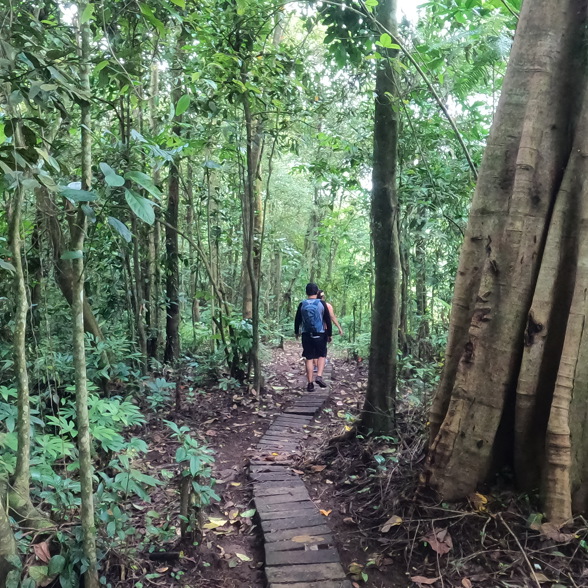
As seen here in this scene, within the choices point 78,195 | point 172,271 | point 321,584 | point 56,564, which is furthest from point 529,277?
→ point 172,271

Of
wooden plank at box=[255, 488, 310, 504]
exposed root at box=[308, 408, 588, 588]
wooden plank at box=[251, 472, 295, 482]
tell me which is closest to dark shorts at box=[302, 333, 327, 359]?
wooden plank at box=[251, 472, 295, 482]

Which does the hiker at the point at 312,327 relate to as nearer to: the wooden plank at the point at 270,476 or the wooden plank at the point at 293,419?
the wooden plank at the point at 293,419

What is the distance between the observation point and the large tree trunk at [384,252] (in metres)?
4.81

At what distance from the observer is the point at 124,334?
282 inches

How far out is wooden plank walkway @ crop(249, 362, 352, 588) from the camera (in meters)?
3.08

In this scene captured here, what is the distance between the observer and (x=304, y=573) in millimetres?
3111

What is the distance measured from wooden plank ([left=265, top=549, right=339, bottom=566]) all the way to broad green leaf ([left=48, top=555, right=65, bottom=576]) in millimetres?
1341

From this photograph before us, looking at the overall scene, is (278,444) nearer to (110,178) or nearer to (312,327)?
(312,327)

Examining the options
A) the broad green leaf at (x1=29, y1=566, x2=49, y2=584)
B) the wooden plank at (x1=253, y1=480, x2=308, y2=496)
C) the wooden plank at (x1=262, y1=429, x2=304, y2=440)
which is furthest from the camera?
the wooden plank at (x1=262, y1=429, x2=304, y2=440)

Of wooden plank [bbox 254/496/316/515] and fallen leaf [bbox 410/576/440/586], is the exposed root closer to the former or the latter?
fallen leaf [bbox 410/576/440/586]

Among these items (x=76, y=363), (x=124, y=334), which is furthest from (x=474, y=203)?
(x=124, y=334)

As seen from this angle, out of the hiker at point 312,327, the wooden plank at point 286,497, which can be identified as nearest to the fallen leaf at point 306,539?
the wooden plank at point 286,497

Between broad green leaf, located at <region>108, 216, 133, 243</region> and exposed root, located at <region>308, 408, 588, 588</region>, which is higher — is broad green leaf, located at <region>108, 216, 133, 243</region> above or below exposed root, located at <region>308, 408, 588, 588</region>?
above

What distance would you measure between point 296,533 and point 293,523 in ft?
0.51
